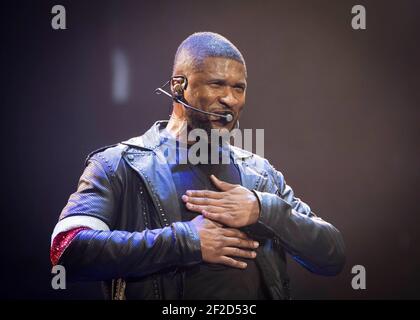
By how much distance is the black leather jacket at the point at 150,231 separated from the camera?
2006mm

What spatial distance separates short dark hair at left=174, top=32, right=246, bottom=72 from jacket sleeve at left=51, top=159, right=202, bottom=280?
2.52 ft

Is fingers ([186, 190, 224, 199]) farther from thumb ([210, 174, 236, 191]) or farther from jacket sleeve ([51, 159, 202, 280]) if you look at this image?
jacket sleeve ([51, 159, 202, 280])

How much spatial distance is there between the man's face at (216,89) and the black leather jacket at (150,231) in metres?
0.24

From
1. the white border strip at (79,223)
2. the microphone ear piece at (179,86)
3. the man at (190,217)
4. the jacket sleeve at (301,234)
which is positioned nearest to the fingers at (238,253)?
the man at (190,217)

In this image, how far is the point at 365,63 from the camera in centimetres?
310

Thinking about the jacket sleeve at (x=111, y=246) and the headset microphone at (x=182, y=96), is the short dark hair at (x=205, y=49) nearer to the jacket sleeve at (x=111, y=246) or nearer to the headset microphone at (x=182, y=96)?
the headset microphone at (x=182, y=96)

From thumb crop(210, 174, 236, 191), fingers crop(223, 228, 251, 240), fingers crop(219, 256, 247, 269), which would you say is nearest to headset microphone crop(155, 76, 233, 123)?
thumb crop(210, 174, 236, 191)

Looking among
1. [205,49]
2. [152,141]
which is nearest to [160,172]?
[152,141]

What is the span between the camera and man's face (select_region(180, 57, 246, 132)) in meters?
2.33

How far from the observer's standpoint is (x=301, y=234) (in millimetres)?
2271
